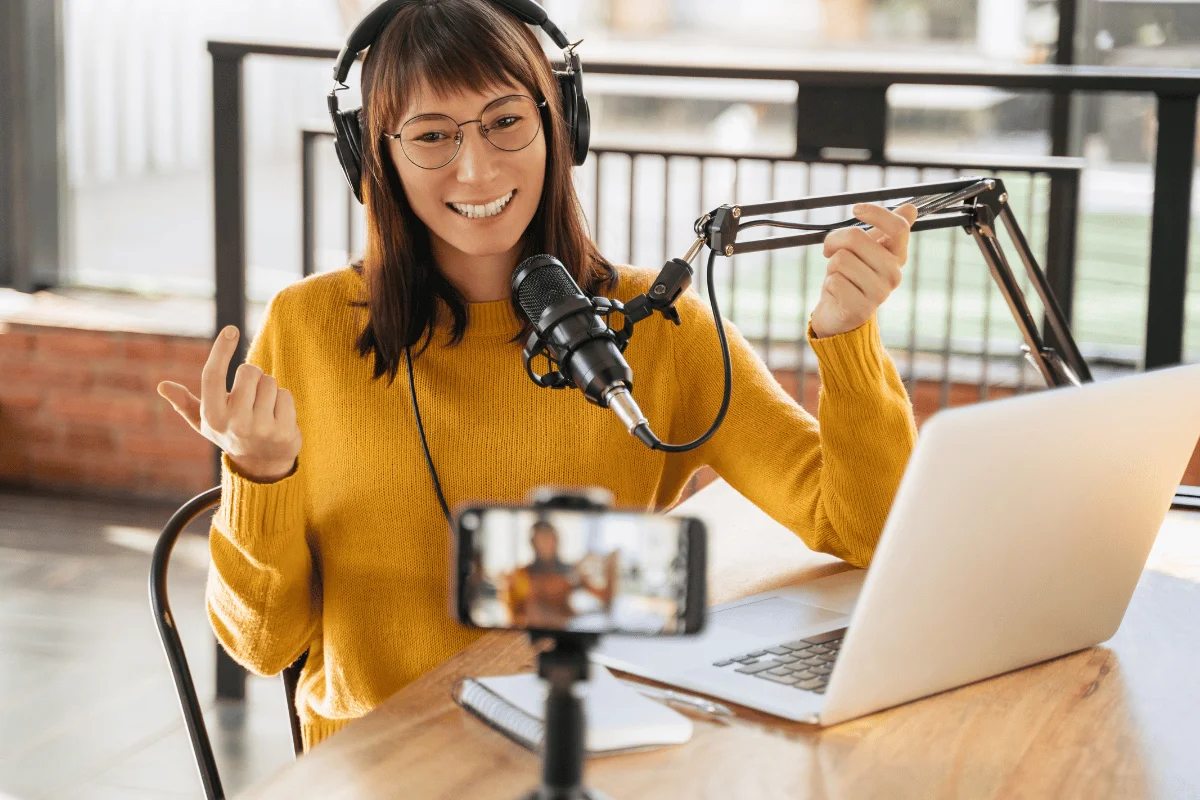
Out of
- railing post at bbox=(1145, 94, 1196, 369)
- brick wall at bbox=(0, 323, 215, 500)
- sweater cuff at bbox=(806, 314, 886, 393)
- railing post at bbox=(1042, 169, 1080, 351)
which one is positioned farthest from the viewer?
brick wall at bbox=(0, 323, 215, 500)

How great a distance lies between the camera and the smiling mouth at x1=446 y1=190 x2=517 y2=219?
1442mm

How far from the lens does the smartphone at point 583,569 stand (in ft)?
2.06

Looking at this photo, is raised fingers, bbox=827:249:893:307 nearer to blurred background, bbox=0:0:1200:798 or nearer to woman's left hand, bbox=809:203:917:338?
woman's left hand, bbox=809:203:917:338

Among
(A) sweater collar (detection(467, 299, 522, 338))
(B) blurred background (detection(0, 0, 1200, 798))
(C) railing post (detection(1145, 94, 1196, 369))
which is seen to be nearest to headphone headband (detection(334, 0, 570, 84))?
(A) sweater collar (detection(467, 299, 522, 338))

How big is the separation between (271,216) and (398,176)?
112 inches

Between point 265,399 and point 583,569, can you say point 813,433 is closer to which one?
point 265,399

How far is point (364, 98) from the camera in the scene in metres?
1.46

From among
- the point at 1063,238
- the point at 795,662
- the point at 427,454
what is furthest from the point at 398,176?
the point at 1063,238

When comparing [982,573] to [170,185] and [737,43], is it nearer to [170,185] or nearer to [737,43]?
[737,43]

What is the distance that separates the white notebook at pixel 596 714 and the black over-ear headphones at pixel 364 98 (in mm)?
655

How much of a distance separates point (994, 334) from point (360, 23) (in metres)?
2.51

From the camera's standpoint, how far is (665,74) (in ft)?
7.97

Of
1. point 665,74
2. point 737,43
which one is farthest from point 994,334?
point 665,74

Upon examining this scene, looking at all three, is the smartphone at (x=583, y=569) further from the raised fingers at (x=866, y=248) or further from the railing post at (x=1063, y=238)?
the railing post at (x=1063, y=238)
